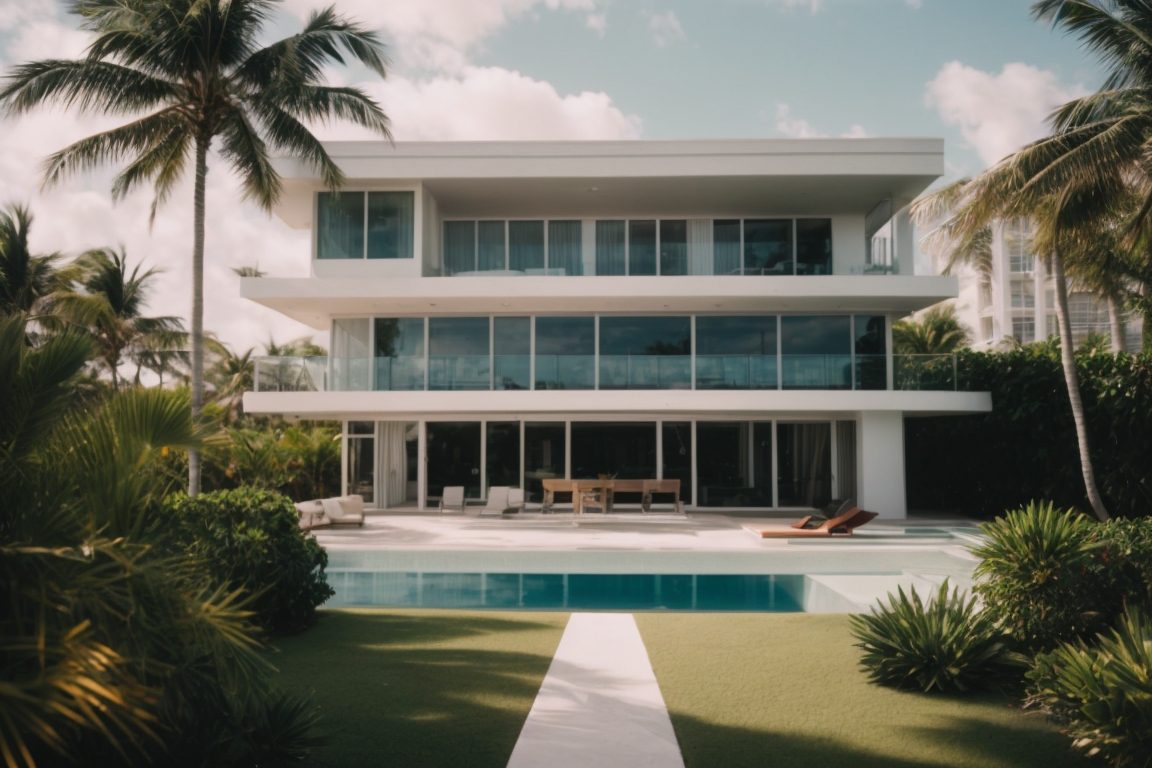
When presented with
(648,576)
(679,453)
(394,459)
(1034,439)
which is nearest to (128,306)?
(394,459)

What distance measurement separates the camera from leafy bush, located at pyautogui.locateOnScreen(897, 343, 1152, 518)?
18.1m

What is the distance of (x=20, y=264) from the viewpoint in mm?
24641

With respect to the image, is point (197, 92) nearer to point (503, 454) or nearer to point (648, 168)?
point (648, 168)

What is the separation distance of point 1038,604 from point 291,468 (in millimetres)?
20033

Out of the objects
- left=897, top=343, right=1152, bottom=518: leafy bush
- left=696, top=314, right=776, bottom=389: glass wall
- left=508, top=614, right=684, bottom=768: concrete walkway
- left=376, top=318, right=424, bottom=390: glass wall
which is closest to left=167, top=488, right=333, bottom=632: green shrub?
left=508, top=614, right=684, bottom=768: concrete walkway

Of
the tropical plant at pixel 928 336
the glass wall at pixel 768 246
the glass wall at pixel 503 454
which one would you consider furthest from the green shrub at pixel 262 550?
the tropical plant at pixel 928 336

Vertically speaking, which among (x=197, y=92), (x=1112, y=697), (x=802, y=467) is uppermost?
(x=197, y=92)

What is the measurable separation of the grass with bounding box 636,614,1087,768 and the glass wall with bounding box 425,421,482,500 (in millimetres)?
14247

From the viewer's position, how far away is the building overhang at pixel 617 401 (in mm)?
19750

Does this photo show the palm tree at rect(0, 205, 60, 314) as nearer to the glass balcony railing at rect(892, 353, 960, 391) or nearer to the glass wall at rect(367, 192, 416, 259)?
the glass wall at rect(367, 192, 416, 259)

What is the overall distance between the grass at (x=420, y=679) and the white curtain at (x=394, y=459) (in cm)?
1259

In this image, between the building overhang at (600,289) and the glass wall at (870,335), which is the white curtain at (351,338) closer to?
the building overhang at (600,289)

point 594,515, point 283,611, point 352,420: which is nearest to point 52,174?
point 352,420

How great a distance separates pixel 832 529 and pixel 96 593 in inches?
597
